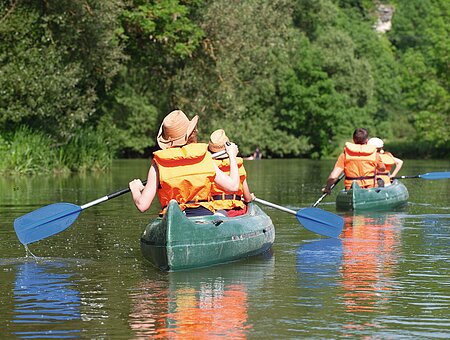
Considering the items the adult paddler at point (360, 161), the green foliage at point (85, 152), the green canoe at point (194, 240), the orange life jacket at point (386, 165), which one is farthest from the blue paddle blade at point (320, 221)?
the green foliage at point (85, 152)

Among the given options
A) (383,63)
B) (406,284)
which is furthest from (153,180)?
(383,63)

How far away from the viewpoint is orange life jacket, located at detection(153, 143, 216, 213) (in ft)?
36.3

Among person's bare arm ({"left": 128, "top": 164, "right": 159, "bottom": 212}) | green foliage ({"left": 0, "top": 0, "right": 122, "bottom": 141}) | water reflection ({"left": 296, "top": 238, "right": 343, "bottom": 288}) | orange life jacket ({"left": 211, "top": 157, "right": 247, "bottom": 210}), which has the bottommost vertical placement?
water reflection ({"left": 296, "top": 238, "right": 343, "bottom": 288})

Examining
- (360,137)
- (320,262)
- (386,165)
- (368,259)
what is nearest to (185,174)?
(320,262)

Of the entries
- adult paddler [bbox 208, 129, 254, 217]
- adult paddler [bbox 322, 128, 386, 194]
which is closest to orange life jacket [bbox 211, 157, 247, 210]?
adult paddler [bbox 208, 129, 254, 217]

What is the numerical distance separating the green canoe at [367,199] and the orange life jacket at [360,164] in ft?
0.96

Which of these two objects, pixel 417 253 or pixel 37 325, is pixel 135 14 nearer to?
pixel 417 253

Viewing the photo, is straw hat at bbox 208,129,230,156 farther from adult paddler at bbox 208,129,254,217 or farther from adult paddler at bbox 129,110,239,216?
adult paddler at bbox 129,110,239,216

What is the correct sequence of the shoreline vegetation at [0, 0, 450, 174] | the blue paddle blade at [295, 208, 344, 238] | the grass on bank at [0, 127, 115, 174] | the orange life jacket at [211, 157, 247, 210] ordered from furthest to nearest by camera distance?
the shoreline vegetation at [0, 0, 450, 174] → the grass on bank at [0, 127, 115, 174] → the blue paddle blade at [295, 208, 344, 238] → the orange life jacket at [211, 157, 247, 210]

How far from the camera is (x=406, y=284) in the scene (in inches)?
409

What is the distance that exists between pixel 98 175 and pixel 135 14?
5.18 m

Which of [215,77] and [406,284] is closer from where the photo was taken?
[406,284]

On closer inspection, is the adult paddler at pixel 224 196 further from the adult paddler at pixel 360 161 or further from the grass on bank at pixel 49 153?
the grass on bank at pixel 49 153

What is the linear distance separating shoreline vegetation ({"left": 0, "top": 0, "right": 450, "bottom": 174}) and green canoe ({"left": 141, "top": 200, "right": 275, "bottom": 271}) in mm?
20387
